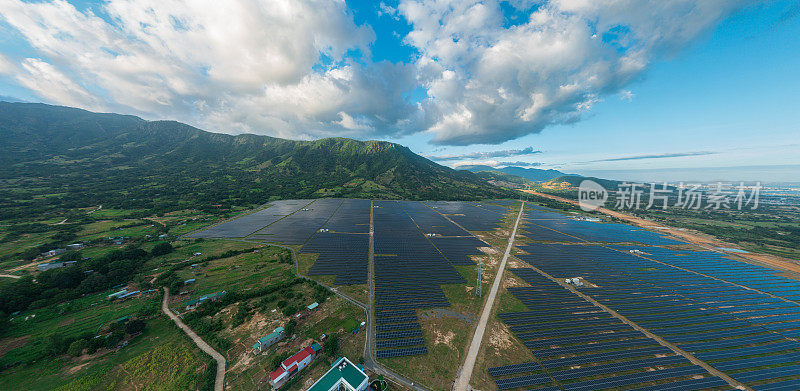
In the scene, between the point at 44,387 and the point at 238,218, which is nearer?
the point at 44,387

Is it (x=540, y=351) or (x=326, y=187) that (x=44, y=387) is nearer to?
(x=540, y=351)

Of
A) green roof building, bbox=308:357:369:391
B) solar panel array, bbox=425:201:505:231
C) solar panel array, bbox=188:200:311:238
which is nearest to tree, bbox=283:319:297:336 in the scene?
green roof building, bbox=308:357:369:391

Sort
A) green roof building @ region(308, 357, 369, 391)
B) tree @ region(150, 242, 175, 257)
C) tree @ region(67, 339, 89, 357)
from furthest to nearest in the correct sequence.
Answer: tree @ region(150, 242, 175, 257), tree @ region(67, 339, 89, 357), green roof building @ region(308, 357, 369, 391)

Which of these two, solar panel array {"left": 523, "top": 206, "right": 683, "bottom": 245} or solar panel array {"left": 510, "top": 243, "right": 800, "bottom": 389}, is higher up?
solar panel array {"left": 523, "top": 206, "right": 683, "bottom": 245}

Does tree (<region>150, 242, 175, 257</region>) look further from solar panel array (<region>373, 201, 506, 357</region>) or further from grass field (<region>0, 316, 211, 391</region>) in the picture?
solar panel array (<region>373, 201, 506, 357</region>)

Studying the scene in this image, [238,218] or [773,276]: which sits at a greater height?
[238,218]

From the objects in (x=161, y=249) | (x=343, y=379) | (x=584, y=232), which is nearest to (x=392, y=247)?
(x=343, y=379)

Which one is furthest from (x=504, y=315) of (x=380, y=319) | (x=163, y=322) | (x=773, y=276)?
(x=773, y=276)

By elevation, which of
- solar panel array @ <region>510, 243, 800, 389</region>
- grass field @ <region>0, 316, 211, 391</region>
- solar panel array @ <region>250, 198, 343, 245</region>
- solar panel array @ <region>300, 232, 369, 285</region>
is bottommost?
grass field @ <region>0, 316, 211, 391</region>
